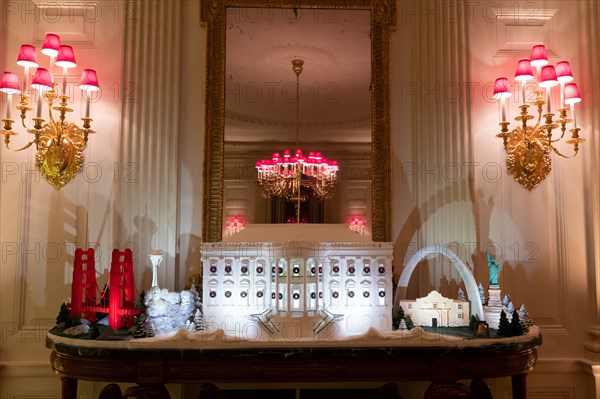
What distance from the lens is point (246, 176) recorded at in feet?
13.2

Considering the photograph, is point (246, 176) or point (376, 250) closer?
point (376, 250)

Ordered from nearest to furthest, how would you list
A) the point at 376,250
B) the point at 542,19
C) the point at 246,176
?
the point at 376,250, the point at 246,176, the point at 542,19

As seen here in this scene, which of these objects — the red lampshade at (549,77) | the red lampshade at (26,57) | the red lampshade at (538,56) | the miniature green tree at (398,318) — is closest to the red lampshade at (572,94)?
the red lampshade at (549,77)

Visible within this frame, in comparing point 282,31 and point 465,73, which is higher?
point 282,31

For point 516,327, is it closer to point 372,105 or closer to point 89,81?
point 372,105

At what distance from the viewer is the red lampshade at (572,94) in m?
3.87

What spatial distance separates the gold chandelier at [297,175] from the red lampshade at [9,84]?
189 centimetres

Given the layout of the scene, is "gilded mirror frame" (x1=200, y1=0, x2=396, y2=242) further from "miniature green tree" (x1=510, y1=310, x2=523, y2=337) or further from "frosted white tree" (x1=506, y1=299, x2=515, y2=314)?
"miniature green tree" (x1=510, y1=310, x2=523, y2=337)

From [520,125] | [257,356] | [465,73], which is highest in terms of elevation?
[465,73]

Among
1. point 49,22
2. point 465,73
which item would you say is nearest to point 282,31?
point 465,73

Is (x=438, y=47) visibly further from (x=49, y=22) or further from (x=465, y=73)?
(x=49, y=22)

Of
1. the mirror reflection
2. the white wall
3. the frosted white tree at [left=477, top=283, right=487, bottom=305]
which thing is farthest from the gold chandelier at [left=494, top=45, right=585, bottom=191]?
the mirror reflection

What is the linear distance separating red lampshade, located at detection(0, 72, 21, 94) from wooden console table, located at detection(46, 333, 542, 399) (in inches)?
74.1

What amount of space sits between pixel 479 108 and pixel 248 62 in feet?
6.48
